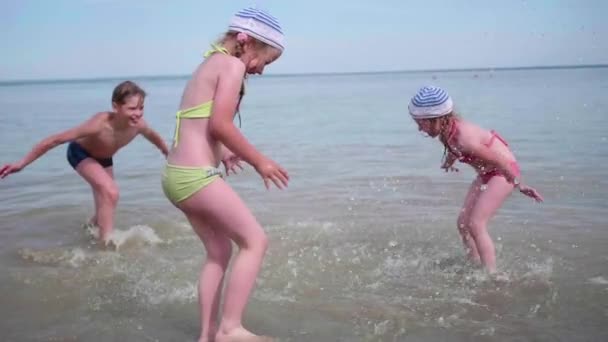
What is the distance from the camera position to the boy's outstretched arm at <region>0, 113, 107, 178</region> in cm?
500

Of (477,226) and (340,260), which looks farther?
(340,260)

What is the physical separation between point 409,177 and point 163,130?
9114 millimetres

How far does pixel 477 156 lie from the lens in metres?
4.59

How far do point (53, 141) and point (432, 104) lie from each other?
10.4ft

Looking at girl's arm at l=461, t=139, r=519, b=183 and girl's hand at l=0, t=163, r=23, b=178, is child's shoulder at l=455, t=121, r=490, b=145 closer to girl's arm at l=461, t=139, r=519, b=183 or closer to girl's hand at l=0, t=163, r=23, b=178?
girl's arm at l=461, t=139, r=519, b=183

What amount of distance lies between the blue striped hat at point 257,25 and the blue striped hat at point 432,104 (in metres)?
1.70

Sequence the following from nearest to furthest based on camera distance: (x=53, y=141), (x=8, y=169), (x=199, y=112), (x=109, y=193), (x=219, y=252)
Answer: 1. (x=199, y=112)
2. (x=219, y=252)
3. (x=8, y=169)
4. (x=53, y=141)
5. (x=109, y=193)

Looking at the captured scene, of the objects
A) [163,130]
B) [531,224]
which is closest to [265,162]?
[531,224]

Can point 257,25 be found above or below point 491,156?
above

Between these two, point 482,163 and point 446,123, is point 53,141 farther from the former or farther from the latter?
point 482,163

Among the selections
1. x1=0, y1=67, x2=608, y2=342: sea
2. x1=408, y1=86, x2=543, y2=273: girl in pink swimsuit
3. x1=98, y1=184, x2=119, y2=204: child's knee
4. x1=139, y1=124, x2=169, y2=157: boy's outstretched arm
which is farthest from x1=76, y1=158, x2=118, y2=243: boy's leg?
x1=408, y1=86, x2=543, y2=273: girl in pink swimsuit

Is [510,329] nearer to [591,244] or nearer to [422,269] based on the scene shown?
[422,269]

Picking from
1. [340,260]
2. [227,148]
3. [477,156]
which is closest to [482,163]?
[477,156]

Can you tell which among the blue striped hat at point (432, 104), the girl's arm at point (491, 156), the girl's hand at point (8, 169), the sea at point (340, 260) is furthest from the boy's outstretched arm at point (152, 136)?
the girl's arm at point (491, 156)
